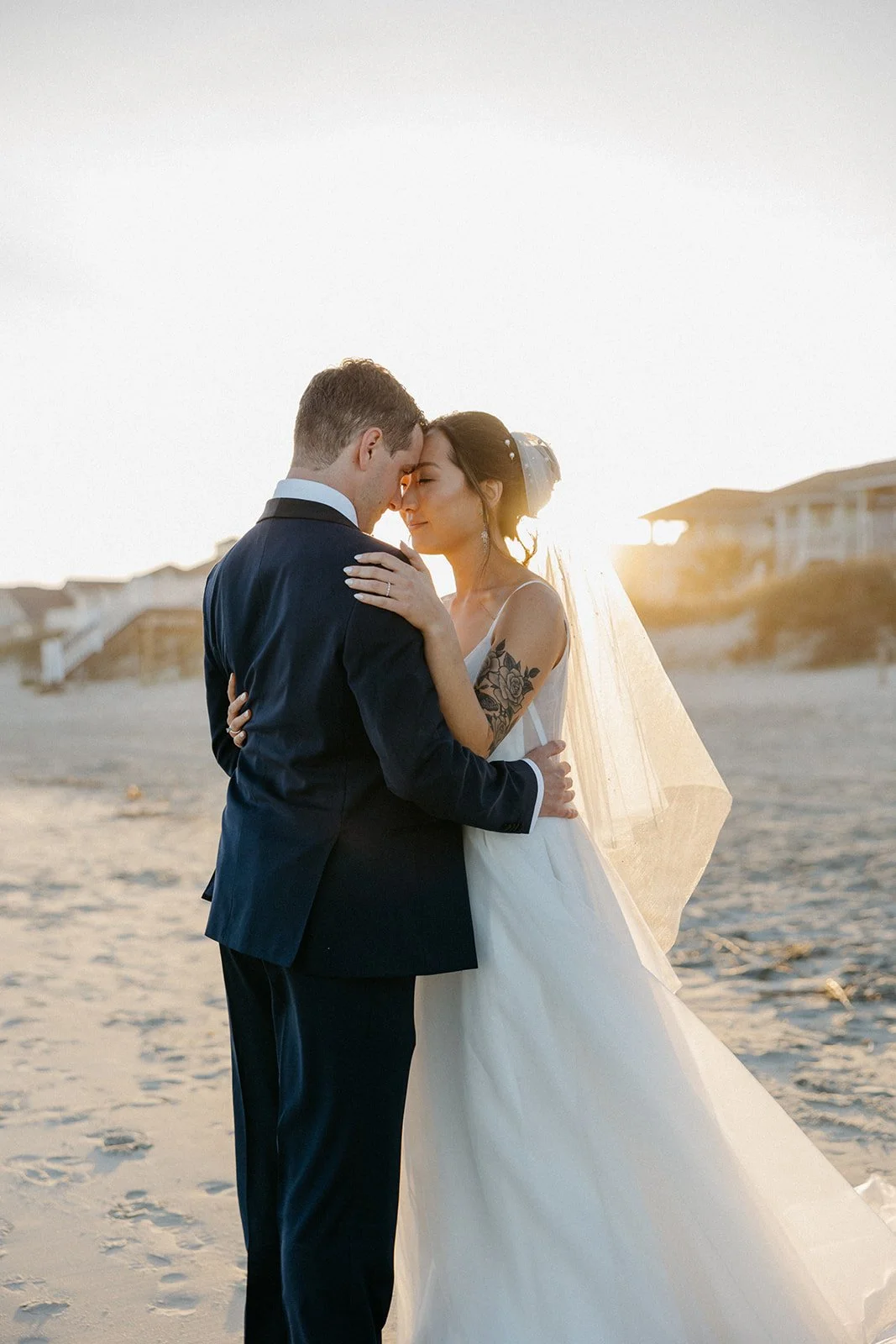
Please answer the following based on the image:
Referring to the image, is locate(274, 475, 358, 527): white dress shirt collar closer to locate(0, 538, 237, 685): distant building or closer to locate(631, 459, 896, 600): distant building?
locate(0, 538, 237, 685): distant building

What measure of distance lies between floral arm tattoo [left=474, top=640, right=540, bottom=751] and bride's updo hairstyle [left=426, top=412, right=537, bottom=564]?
491mm

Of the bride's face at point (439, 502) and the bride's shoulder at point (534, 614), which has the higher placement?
the bride's face at point (439, 502)

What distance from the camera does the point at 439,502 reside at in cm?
311

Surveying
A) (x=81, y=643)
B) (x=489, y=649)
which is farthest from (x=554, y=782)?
(x=81, y=643)

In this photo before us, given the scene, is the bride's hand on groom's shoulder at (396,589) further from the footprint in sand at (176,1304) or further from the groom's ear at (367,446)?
the footprint in sand at (176,1304)

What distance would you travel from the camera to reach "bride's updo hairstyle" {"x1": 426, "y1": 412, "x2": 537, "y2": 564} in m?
3.09

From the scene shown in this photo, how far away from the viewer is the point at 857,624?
2612cm

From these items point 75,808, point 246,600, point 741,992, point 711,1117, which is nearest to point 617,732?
point 711,1117

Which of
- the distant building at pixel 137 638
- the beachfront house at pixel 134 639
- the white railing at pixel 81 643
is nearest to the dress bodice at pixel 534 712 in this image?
the distant building at pixel 137 638

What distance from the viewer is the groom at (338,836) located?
92.4 inches

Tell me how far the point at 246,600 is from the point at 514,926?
3.26ft

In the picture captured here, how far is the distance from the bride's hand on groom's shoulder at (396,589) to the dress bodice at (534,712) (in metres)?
0.54

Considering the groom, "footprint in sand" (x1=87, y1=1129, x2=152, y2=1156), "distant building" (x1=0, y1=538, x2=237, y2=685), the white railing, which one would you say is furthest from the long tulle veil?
the white railing

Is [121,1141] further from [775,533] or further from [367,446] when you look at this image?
[775,533]
